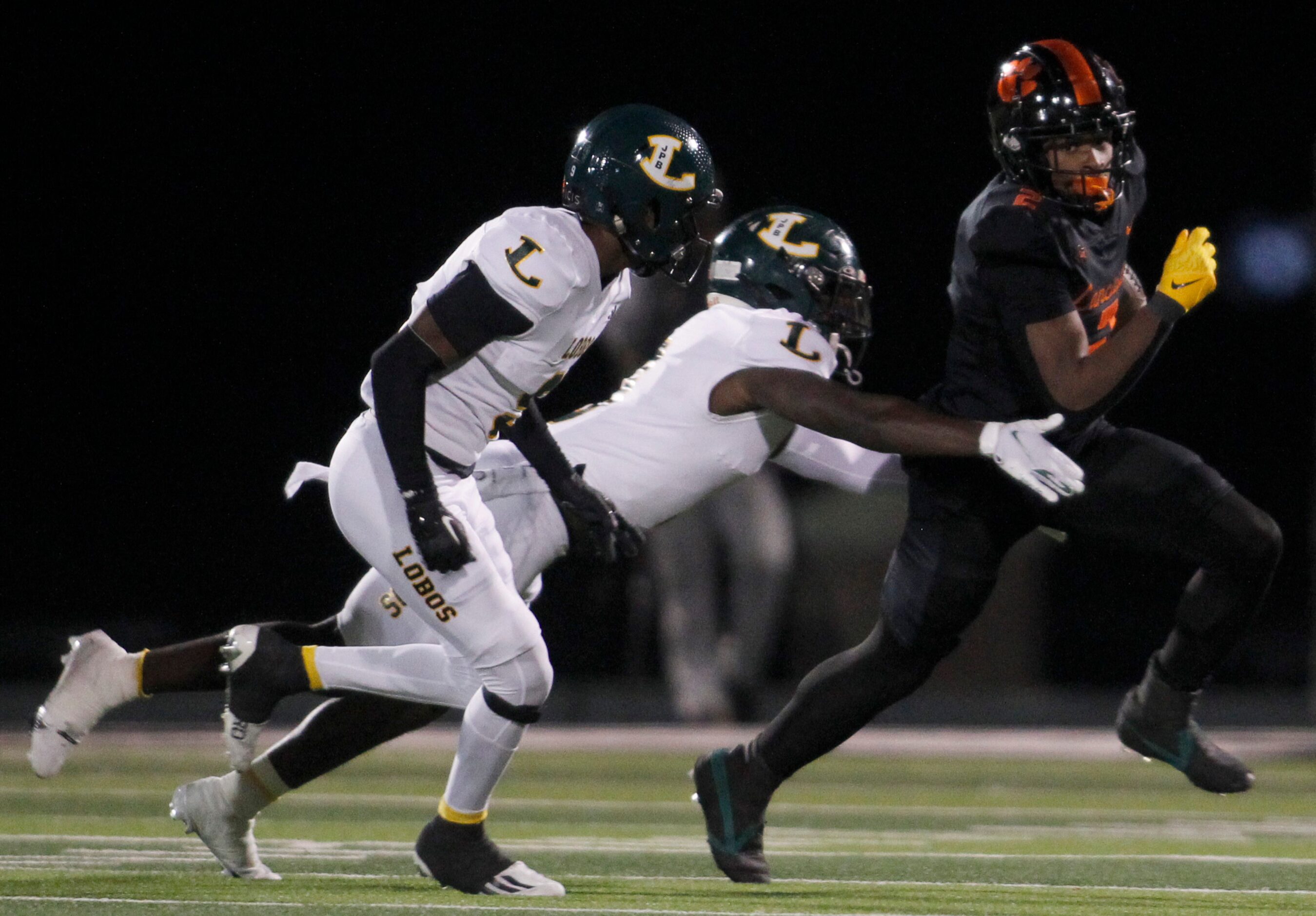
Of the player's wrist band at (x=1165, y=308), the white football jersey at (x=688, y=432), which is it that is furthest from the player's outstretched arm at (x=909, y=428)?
the player's wrist band at (x=1165, y=308)

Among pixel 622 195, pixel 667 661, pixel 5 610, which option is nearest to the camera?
pixel 622 195

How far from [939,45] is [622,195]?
6.13 m

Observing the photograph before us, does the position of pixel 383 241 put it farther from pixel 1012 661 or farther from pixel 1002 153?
pixel 1002 153

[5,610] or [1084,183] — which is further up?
[1084,183]

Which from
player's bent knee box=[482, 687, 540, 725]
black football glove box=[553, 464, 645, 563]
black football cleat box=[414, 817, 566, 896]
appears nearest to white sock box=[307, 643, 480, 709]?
player's bent knee box=[482, 687, 540, 725]

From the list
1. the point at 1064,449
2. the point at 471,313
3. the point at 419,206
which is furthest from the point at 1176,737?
the point at 419,206

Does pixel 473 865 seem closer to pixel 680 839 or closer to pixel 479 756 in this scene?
pixel 479 756

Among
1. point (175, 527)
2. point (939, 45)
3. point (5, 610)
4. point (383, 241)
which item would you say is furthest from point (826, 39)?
point (5, 610)

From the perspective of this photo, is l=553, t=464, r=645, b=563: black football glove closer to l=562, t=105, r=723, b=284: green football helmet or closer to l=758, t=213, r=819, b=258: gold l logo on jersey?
l=562, t=105, r=723, b=284: green football helmet

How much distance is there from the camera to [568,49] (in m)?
9.50

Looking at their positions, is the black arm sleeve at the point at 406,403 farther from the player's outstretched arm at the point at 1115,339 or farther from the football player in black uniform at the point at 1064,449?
the player's outstretched arm at the point at 1115,339

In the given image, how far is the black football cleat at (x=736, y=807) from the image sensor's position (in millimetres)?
3854

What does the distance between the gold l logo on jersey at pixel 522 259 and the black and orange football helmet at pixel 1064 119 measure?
0.91 m

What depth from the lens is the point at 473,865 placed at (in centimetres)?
360
